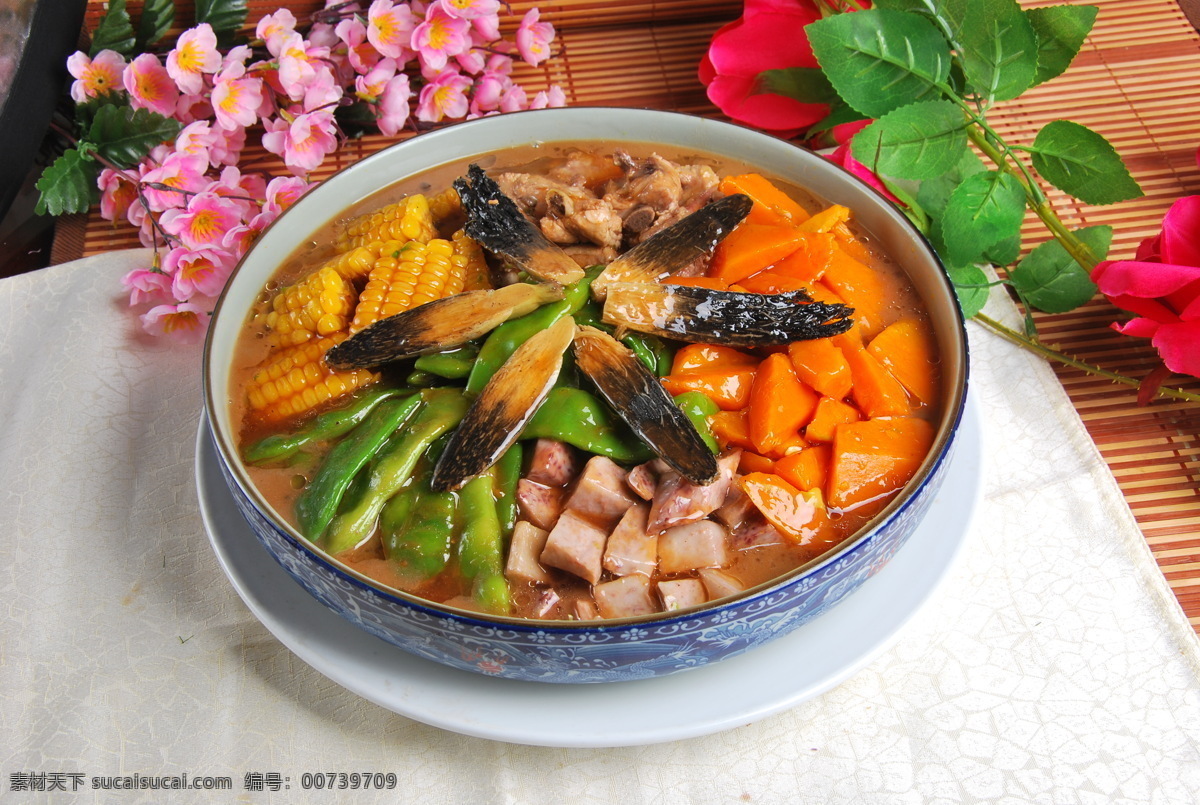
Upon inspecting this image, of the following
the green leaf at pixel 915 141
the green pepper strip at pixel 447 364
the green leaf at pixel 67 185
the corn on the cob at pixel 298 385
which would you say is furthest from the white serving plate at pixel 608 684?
the green leaf at pixel 67 185

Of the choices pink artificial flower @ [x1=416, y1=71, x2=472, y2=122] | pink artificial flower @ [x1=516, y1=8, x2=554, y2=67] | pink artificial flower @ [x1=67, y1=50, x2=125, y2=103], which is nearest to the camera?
pink artificial flower @ [x1=67, y1=50, x2=125, y2=103]

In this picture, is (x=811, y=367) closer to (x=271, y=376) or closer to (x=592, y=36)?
(x=271, y=376)

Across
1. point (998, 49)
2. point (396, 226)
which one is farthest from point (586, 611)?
point (998, 49)

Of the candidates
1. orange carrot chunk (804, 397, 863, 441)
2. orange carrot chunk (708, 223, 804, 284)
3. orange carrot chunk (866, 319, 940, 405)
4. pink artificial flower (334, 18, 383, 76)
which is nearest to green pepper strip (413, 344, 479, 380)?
orange carrot chunk (708, 223, 804, 284)

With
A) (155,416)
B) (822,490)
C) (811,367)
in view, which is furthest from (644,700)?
(155,416)

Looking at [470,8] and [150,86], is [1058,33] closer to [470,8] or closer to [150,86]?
[470,8]

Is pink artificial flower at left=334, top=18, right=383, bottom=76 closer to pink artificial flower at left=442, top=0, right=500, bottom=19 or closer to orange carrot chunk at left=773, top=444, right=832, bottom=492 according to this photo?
pink artificial flower at left=442, top=0, right=500, bottom=19

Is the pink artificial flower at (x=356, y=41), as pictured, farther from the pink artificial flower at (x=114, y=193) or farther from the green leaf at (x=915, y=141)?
the green leaf at (x=915, y=141)
